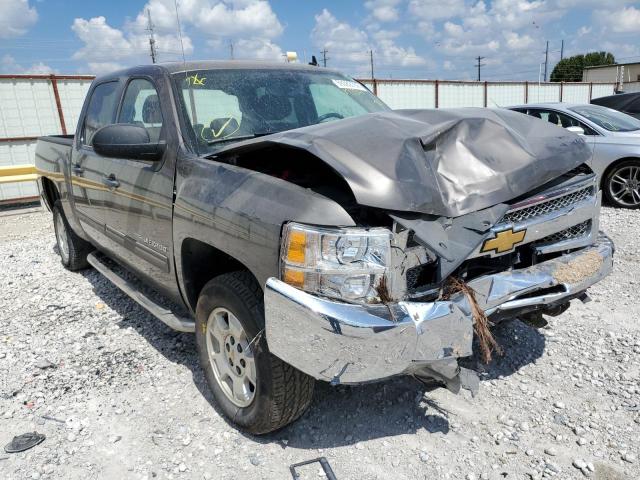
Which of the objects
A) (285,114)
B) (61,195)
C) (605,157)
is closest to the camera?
(285,114)

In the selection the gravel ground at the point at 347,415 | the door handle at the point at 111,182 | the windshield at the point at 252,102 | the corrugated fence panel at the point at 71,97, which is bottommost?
the gravel ground at the point at 347,415

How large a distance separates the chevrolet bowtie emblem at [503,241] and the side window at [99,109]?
2.99 meters

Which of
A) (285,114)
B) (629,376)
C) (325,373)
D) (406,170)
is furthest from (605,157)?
(325,373)

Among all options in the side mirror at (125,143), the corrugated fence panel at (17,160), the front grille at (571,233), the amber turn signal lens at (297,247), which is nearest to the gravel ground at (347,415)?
the front grille at (571,233)

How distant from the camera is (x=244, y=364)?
102 inches

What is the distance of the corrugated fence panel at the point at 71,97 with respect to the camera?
10.7 metres

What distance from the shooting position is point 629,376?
2.99 meters

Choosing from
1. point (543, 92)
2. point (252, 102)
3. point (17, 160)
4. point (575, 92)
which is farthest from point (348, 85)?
point (575, 92)

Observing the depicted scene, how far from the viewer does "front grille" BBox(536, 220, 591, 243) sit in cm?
262

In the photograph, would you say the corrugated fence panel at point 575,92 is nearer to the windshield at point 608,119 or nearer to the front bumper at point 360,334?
the windshield at point 608,119

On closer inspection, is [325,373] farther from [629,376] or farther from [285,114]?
[629,376]

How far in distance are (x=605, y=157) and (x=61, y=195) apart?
285 inches

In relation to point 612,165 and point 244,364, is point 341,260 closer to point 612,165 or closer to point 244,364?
point 244,364

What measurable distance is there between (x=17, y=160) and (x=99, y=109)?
7.82m
